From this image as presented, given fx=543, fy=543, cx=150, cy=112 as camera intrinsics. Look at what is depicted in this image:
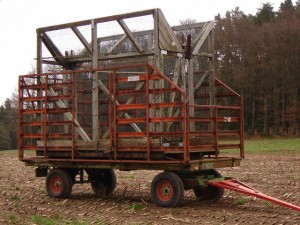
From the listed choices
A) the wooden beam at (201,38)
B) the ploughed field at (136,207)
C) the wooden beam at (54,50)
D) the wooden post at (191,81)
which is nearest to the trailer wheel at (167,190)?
the ploughed field at (136,207)

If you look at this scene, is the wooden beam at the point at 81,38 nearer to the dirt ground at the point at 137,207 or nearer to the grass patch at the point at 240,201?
the dirt ground at the point at 137,207

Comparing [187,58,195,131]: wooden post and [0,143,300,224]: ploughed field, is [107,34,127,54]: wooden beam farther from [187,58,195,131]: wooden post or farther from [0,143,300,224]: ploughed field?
[0,143,300,224]: ploughed field

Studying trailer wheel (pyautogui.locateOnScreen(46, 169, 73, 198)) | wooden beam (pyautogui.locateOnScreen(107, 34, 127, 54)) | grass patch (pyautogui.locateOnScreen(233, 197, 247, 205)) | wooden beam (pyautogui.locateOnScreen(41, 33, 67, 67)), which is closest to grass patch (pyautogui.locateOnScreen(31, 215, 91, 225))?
trailer wheel (pyautogui.locateOnScreen(46, 169, 73, 198))

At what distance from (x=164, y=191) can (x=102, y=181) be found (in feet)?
10.2

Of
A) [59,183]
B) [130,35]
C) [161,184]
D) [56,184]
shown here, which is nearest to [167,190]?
[161,184]

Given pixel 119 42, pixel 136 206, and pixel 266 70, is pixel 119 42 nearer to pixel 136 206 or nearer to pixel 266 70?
pixel 136 206

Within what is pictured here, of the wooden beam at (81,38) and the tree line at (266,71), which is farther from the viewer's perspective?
the tree line at (266,71)

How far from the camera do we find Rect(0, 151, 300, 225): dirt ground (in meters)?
9.63

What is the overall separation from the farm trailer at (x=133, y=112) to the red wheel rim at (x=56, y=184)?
25 mm

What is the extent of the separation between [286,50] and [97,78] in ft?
165

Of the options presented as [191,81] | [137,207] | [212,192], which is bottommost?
[137,207]

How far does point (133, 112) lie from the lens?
45.9 ft

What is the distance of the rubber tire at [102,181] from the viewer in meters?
13.9

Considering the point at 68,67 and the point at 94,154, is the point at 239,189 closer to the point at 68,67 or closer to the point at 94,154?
the point at 94,154
